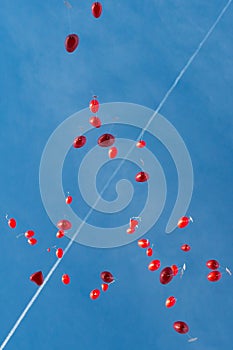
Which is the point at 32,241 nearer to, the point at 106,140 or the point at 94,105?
the point at 106,140

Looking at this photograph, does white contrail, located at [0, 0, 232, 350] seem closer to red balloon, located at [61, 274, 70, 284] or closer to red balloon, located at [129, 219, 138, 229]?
red balloon, located at [61, 274, 70, 284]

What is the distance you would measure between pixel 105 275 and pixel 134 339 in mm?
826

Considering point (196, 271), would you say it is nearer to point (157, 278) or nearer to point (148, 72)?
point (157, 278)

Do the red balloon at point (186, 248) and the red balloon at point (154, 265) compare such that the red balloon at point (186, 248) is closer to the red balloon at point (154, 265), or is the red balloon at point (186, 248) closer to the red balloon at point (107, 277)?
the red balloon at point (154, 265)

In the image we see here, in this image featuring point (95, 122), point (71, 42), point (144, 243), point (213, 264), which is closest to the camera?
point (71, 42)

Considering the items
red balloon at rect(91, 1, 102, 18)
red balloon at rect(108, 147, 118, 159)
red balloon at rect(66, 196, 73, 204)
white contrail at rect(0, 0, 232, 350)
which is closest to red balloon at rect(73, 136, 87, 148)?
red balloon at rect(108, 147, 118, 159)

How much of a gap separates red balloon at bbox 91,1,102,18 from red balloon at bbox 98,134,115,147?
1.42m

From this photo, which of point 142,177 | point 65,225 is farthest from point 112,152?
point 65,225

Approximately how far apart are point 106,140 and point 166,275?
5.61 ft

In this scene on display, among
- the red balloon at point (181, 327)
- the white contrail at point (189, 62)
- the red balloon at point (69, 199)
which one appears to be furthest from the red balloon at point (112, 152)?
the red balloon at point (181, 327)

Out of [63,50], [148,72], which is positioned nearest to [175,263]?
[148,72]

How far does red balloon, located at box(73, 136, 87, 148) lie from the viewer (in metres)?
6.39

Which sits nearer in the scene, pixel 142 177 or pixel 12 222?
pixel 142 177

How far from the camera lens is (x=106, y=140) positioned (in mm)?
6379
